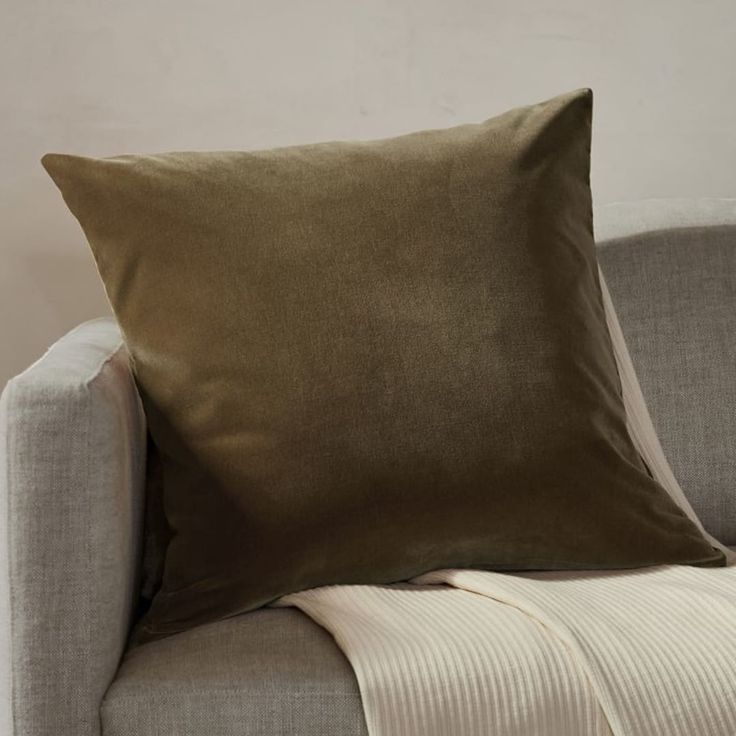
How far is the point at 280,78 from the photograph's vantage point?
6.94 ft

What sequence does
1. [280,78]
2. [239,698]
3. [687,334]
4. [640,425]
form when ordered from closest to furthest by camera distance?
[239,698]
[640,425]
[687,334]
[280,78]

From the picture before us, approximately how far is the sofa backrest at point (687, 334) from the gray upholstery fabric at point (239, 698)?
2.56 feet

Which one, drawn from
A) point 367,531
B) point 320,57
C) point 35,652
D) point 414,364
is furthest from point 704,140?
point 35,652

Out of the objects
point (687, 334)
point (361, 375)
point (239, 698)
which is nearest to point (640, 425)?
point (687, 334)

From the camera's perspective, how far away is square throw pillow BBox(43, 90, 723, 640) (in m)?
1.36

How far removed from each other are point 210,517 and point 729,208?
104 cm

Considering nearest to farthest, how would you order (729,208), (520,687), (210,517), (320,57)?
1. (520,687)
2. (210,517)
3. (729,208)
4. (320,57)

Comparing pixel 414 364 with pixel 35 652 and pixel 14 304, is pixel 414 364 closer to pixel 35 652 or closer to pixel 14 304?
pixel 35 652

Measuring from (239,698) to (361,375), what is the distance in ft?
1.32

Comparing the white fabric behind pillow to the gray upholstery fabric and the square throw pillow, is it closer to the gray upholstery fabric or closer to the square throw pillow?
the square throw pillow

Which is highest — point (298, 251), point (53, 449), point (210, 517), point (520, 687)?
point (298, 251)

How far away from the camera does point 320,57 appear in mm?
2117

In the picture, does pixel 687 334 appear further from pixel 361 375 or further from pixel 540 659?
pixel 540 659

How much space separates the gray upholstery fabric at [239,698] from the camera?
116 cm
